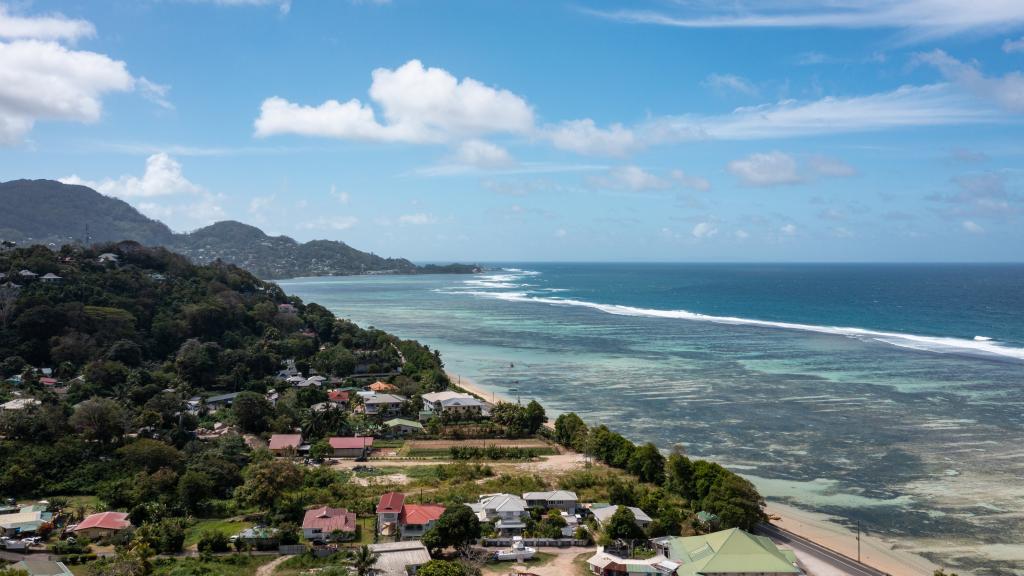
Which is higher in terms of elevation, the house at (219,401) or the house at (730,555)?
the house at (730,555)

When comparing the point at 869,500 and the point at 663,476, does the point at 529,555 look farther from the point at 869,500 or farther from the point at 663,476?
the point at 869,500

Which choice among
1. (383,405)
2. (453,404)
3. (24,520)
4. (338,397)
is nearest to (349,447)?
(383,405)

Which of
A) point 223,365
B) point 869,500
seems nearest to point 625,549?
point 869,500

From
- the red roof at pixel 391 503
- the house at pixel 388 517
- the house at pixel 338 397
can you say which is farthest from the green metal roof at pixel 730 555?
the house at pixel 338 397

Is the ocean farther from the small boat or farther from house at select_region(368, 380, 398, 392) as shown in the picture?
the small boat

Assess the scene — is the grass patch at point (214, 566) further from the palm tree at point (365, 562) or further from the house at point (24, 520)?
the house at point (24, 520)

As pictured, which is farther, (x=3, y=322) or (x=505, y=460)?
(x=3, y=322)

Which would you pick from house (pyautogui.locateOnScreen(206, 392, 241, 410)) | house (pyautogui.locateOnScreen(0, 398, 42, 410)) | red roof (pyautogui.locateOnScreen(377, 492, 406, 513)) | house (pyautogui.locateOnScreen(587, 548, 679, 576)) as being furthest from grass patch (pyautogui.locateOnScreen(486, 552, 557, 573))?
house (pyautogui.locateOnScreen(206, 392, 241, 410))
